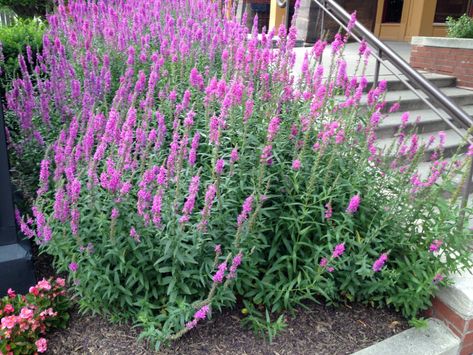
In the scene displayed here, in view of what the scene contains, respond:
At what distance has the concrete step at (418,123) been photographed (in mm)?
5152

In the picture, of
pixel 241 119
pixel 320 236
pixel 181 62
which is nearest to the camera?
pixel 320 236

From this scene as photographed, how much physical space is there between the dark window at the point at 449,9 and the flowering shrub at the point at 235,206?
10627 mm

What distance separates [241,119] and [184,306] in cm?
135

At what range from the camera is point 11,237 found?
2.95 meters

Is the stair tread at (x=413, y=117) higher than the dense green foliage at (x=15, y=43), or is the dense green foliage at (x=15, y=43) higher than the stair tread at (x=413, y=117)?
the dense green foliage at (x=15, y=43)

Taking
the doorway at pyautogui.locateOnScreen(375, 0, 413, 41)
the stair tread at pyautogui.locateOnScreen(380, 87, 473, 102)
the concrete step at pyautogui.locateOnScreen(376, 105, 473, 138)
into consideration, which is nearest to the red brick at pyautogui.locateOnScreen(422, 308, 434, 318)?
the concrete step at pyautogui.locateOnScreen(376, 105, 473, 138)

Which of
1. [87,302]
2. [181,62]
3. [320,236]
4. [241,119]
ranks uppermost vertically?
[181,62]

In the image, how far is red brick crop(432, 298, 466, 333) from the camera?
2.94 meters

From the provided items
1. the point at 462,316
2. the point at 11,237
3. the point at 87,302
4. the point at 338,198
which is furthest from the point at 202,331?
the point at 462,316

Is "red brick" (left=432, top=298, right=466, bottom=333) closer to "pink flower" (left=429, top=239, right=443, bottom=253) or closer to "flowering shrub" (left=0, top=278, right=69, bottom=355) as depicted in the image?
"pink flower" (left=429, top=239, right=443, bottom=253)

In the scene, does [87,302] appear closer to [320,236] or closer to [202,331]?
[202,331]

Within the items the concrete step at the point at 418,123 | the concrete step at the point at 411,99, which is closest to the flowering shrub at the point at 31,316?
the concrete step at the point at 418,123

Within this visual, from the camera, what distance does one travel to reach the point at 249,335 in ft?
9.18

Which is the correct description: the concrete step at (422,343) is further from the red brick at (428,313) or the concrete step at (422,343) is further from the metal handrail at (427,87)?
the metal handrail at (427,87)
